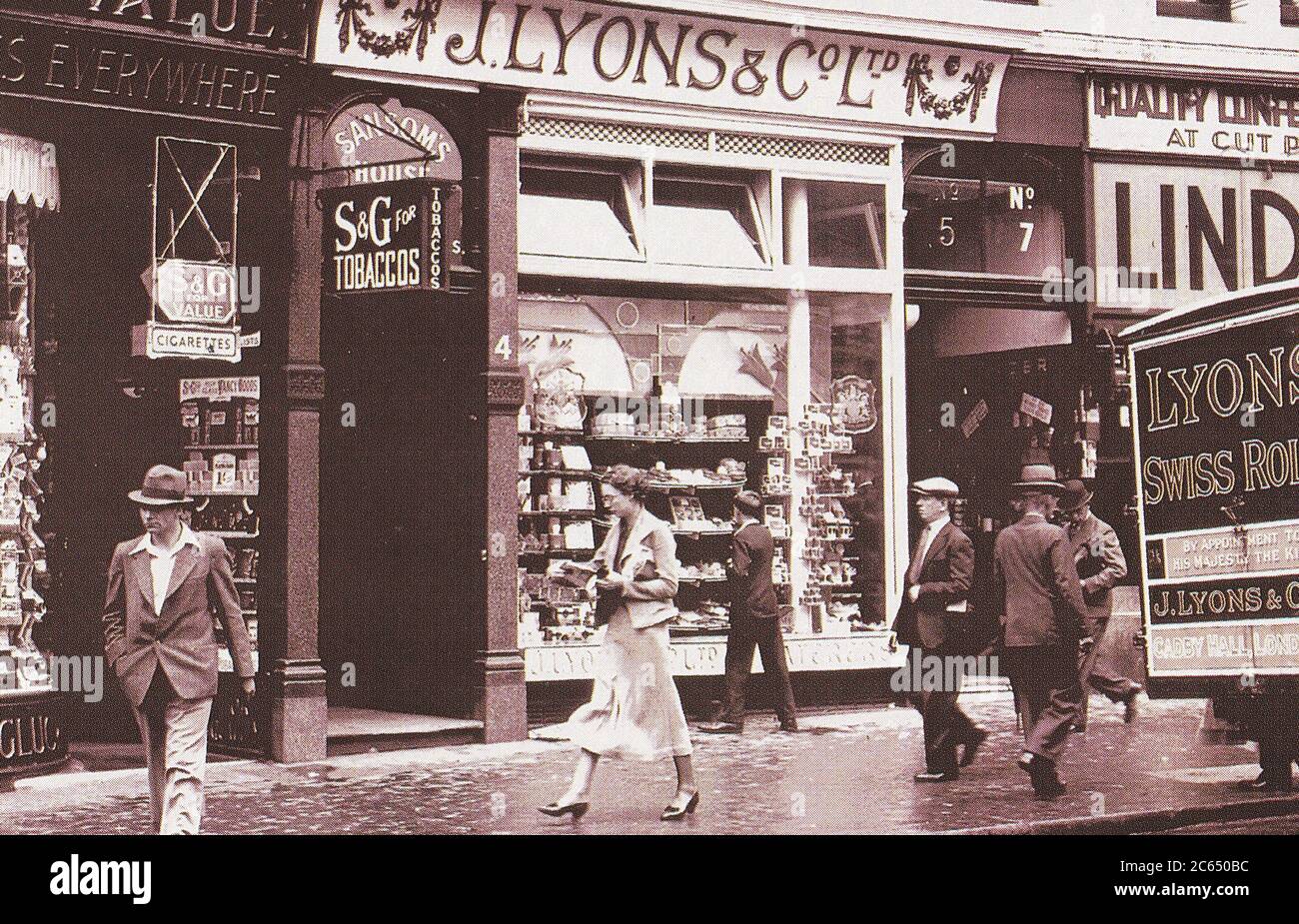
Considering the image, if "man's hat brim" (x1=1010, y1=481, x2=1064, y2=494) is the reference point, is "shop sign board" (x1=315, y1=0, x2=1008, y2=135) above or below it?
above

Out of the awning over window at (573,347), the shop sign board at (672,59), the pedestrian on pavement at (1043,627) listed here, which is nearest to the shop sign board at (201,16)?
the shop sign board at (672,59)

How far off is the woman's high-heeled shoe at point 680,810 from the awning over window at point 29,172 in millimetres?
5987

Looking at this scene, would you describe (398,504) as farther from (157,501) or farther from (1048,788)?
(1048,788)

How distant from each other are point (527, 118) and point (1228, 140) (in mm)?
7484

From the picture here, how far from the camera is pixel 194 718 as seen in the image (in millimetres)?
10117

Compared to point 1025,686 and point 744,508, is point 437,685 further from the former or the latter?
point 1025,686

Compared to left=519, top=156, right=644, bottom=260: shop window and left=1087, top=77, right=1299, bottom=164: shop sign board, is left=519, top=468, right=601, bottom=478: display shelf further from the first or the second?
left=1087, top=77, right=1299, bottom=164: shop sign board

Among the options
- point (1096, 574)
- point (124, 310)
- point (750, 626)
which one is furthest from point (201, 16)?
point (1096, 574)

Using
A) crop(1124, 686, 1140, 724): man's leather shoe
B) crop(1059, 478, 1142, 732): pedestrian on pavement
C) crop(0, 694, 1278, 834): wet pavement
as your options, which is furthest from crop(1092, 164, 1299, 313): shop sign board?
crop(0, 694, 1278, 834): wet pavement

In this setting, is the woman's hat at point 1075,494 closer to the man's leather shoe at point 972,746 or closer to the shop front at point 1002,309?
the shop front at point 1002,309

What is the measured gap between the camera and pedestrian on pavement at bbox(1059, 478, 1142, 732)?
52.7 ft

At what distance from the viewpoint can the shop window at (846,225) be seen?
17.1 m

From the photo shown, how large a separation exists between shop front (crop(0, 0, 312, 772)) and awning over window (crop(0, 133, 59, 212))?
0.01 metres

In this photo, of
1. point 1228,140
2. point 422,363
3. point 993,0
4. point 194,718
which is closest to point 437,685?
point 422,363
